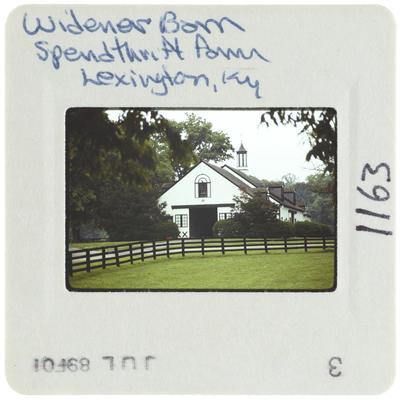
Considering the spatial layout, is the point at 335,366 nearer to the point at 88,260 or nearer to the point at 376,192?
the point at 376,192

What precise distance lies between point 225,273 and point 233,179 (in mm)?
413

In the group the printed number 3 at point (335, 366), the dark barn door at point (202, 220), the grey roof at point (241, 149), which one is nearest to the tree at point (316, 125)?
the grey roof at point (241, 149)

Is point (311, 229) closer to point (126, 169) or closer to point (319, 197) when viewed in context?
point (319, 197)

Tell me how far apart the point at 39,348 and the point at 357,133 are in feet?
5.47

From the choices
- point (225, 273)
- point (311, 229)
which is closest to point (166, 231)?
point (225, 273)

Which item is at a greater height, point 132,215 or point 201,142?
point 201,142

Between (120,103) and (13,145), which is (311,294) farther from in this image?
(13,145)

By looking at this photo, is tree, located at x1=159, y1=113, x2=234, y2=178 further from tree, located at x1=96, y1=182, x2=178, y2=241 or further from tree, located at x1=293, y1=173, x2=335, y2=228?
tree, located at x1=293, y1=173, x2=335, y2=228

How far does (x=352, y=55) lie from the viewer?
3605 mm

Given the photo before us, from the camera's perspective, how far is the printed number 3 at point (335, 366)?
365cm

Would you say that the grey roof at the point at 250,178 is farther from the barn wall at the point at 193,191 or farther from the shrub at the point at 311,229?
the shrub at the point at 311,229

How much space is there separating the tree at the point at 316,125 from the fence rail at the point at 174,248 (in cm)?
34

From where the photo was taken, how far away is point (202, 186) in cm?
368

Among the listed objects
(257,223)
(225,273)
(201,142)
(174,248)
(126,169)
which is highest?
(201,142)
